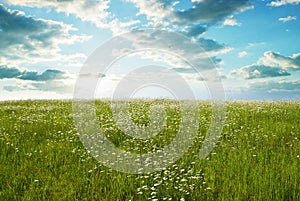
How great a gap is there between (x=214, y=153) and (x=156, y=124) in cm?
512

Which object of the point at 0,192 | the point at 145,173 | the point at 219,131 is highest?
the point at 219,131

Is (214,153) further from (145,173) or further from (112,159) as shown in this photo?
(112,159)

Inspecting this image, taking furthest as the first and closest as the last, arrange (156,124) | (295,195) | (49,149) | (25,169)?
1. (156,124)
2. (49,149)
3. (25,169)
4. (295,195)

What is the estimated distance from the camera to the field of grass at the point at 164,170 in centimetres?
690

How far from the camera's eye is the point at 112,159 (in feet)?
30.4

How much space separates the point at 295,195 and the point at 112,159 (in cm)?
481

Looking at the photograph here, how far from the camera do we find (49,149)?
1059 centimetres

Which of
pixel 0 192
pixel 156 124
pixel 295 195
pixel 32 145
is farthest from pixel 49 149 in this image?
pixel 295 195

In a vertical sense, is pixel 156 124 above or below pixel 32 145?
above

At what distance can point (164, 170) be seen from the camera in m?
8.30

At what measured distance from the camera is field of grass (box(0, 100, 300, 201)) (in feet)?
22.6

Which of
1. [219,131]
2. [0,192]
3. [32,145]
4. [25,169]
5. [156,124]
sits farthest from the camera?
[156,124]

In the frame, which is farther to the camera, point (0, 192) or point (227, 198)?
point (0, 192)

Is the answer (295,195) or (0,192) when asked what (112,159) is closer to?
(0,192)
